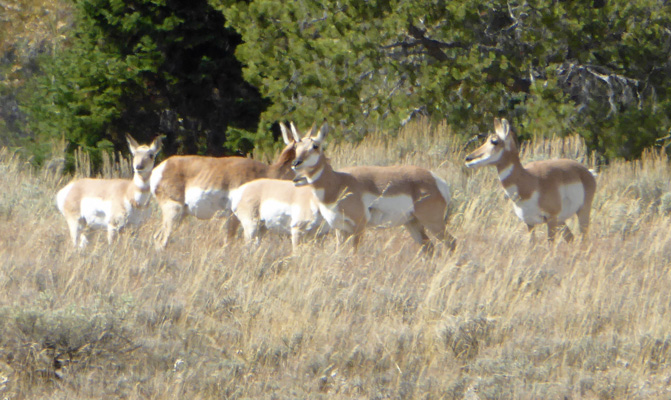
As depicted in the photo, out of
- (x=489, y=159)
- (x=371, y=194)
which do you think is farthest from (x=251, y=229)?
(x=489, y=159)

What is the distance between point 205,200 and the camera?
10305 mm

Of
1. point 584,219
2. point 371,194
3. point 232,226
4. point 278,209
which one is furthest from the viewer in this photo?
point 232,226

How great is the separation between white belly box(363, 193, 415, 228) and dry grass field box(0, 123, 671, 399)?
1.21ft

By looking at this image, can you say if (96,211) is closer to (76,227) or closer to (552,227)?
(76,227)

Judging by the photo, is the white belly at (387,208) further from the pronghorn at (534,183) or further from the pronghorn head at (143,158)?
the pronghorn head at (143,158)

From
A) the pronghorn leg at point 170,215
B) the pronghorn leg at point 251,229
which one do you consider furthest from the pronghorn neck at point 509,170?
the pronghorn leg at point 170,215

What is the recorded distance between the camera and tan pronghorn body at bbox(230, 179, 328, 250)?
9328mm

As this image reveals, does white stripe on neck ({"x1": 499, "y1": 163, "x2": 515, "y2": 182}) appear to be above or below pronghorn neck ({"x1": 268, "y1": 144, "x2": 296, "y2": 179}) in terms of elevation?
above

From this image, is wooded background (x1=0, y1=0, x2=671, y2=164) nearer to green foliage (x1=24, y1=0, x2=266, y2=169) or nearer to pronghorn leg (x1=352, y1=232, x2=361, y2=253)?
green foliage (x1=24, y1=0, x2=266, y2=169)

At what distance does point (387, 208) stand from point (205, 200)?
2258 mm

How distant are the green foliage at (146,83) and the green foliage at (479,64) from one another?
1.56 m

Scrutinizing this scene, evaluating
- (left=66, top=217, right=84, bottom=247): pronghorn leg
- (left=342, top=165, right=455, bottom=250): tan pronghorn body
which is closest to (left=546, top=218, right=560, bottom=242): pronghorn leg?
(left=342, top=165, right=455, bottom=250): tan pronghorn body

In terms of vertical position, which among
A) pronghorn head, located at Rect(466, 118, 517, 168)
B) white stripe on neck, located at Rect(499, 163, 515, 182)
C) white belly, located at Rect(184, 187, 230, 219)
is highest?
pronghorn head, located at Rect(466, 118, 517, 168)

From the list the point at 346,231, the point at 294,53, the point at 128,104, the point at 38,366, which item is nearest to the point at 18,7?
the point at 128,104
